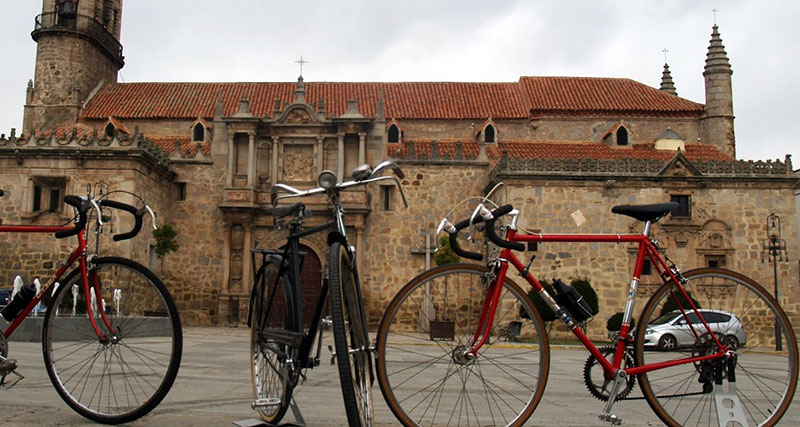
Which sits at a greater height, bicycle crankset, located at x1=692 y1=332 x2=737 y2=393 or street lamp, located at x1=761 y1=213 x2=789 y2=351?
street lamp, located at x1=761 y1=213 x2=789 y2=351

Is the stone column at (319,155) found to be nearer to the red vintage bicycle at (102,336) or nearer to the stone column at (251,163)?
the stone column at (251,163)

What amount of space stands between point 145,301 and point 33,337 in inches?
385

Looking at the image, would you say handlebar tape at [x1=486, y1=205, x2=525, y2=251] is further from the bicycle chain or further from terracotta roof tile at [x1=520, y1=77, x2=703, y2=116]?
terracotta roof tile at [x1=520, y1=77, x2=703, y2=116]

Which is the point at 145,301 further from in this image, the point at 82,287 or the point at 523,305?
the point at 523,305

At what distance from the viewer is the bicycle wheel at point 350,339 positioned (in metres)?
3.14

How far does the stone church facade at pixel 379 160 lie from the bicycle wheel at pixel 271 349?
15.6 metres

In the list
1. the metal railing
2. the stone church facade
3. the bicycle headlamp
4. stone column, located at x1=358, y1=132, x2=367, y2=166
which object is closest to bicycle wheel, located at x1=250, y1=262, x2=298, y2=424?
the bicycle headlamp

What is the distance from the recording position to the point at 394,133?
1078 inches

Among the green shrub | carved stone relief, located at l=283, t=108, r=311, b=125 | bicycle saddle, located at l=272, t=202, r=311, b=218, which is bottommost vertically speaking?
bicycle saddle, located at l=272, t=202, r=311, b=218

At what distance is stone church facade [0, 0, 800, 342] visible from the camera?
71.1 feet

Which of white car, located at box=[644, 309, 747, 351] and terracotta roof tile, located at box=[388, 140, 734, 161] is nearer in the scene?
white car, located at box=[644, 309, 747, 351]

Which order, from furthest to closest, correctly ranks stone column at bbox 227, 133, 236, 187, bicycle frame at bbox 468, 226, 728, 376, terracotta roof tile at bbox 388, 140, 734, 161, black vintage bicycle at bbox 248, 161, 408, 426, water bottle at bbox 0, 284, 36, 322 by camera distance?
terracotta roof tile at bbox 388, 140, 734, 161, stone column at bbox 227, 133, 236, 187, water bottle at bbox 0, 284, 36, 322, bicycle frame at bbox 468, 226, 728, 376, black vintage bicycle at bbox 248, 161, 408, 426

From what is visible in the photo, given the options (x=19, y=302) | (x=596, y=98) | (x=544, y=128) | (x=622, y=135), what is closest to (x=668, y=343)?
(x=19, y=302)

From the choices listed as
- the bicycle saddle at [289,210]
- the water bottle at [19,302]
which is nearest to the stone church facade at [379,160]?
the water bottle at [19,302]
